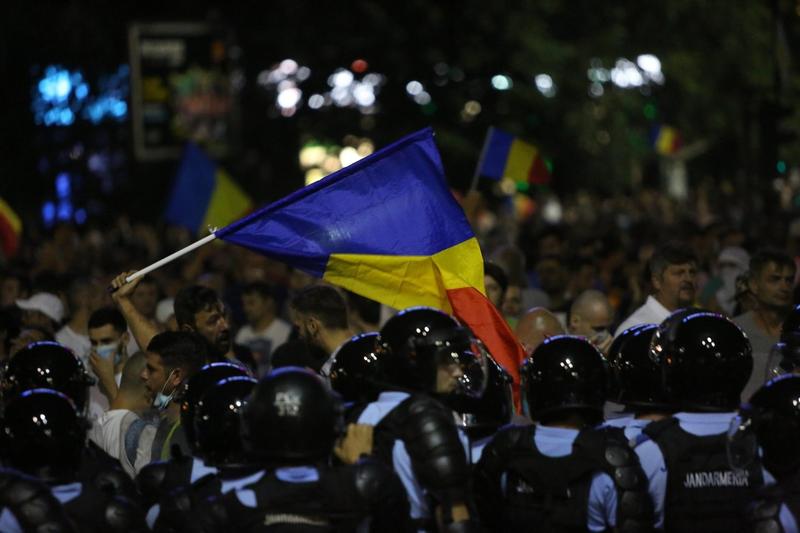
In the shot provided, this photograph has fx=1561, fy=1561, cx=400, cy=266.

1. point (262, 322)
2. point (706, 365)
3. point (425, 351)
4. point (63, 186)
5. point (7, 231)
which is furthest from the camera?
point (63, 186)

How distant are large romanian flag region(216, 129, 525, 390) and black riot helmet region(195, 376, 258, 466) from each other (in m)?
2.11

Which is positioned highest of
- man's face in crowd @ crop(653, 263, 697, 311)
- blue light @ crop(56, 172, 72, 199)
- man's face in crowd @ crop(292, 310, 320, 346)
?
blue light @ crop(56, 172, 72, 199)

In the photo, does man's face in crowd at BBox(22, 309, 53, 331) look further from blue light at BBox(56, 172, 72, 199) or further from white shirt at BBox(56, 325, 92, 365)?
blue light at BBox(56, 172, 72, 199)

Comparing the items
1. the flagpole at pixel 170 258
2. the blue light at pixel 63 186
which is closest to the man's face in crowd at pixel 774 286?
the flagpole at pixel 170 258

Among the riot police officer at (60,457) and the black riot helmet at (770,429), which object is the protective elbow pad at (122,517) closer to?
the riot police officer at (60,457)

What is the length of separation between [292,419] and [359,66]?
802 inches

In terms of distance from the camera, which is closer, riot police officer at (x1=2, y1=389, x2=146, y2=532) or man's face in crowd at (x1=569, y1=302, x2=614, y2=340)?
riot police officer at (x1=2, y1=389, x2=146, y2=532)

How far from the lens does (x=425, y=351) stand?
6.07 metres

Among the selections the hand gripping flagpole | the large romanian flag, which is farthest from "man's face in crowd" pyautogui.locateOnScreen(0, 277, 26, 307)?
the large romanian flag

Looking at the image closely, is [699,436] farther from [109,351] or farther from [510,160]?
[510,160]

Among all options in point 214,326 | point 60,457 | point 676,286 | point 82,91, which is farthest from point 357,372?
point 82,91

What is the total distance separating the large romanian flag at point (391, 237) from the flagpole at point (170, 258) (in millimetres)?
305

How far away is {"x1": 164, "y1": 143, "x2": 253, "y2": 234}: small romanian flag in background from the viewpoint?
18.2m

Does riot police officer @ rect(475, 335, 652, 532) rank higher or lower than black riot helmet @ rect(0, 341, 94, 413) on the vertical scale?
lower
